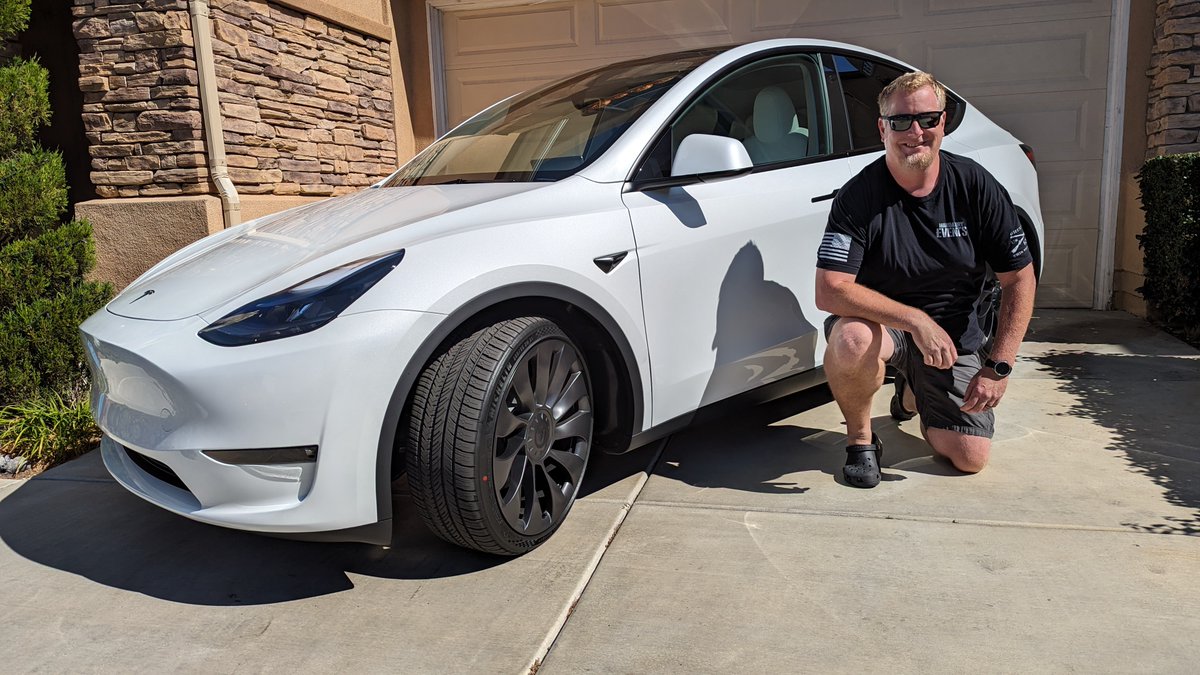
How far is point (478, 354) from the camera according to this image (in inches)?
87.7

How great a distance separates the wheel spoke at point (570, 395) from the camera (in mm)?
2475

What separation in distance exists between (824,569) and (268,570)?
64.5 inches

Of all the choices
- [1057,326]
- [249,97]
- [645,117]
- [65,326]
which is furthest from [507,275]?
[1057,326]

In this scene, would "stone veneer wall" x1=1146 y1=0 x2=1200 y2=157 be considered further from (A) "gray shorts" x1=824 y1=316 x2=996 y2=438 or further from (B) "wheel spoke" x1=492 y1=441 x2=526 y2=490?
(B) "wheel spoke" x1=492 y1=441 x2=526 y2=490

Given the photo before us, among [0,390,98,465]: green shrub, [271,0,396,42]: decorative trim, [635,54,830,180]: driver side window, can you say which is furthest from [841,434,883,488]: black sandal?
[271,0,396,42]: decorative trim

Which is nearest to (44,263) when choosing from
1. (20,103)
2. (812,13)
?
(20,103)

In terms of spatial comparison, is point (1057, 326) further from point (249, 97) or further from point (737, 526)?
point (249, 97)

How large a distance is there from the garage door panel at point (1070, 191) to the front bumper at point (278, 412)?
18.4ft

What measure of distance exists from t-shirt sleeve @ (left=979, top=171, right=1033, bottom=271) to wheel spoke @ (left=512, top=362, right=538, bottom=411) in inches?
67.0

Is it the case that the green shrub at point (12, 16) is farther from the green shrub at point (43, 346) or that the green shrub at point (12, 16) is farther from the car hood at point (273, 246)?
the car hood at point (273, 246)

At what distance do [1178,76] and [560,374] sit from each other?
5220mm

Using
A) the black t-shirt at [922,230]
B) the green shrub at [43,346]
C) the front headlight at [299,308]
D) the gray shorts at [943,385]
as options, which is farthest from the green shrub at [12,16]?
the gray shorts at [943,385]

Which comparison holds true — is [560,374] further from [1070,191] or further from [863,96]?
[1070,191]

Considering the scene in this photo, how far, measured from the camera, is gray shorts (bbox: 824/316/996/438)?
3.02 meters
